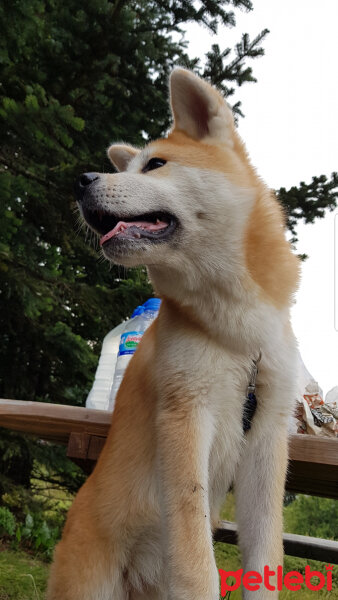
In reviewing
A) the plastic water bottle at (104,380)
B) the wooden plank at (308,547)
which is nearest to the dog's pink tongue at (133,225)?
the plastic water bottle at (104,380)

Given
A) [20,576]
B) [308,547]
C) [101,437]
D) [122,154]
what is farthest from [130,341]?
[20,576]

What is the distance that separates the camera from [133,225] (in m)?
1.15

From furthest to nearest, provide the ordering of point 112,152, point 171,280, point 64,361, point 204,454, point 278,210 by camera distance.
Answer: point 64,361 < point 112,152 < point 278,210 < point 171,280 < point 204,454

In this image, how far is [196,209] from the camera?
1177 millimetres

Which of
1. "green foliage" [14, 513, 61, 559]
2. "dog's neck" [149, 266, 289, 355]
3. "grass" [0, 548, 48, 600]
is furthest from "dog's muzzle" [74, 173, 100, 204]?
"green foliage" [14, 513, 61, 559]

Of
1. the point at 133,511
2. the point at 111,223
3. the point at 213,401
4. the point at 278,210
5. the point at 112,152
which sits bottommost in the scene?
the point at 133,511

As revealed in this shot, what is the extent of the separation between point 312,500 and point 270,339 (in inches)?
234

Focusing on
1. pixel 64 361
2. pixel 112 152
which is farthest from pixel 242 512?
pixel 64 361

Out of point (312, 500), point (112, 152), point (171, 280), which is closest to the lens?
point (171, 280)

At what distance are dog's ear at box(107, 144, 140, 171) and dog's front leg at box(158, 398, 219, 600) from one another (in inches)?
30.8

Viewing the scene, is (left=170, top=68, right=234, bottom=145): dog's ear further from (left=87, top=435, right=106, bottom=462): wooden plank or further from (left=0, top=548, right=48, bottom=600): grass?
(left=0, top=548, right=48, bottom=600): grass

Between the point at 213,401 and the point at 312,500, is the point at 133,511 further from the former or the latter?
the point at 312,500

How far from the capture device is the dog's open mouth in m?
1.14

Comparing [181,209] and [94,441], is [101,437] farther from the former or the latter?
[181,209]
